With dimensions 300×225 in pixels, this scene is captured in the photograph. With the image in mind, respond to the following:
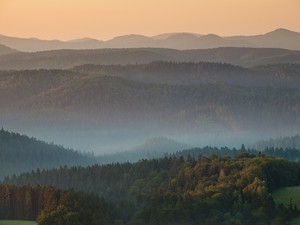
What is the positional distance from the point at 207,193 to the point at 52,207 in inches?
560

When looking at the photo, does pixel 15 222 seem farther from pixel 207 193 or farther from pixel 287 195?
pixel 287 195

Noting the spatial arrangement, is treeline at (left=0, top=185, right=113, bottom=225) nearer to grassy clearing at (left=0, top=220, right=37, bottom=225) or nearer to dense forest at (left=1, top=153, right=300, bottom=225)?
dense forest at (left=1, top=153, right=300, bottom=225)

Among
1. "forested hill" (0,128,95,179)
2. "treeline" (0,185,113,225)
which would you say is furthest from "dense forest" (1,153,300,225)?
"forested hill" (0,128,95,179)

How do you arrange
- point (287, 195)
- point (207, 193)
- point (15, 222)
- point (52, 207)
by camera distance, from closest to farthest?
point (15, 222), point (52, 207), point (287, 195), point (207, 193)

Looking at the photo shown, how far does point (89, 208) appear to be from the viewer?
260ft

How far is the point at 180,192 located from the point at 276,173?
747 centimetres

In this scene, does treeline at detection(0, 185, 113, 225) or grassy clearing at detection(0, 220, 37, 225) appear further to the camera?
grassy clearing at detection(0, 220, 37, 225)

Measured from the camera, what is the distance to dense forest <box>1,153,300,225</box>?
264 ft

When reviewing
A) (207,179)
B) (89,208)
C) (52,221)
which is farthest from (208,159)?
(52,221)

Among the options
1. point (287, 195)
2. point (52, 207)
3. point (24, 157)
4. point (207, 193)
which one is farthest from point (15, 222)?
point (24, 157)

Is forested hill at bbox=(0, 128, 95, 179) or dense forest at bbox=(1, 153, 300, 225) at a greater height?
dense forest at bbox=(1, 153, 300, 225)

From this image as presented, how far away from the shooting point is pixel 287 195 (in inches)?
3278

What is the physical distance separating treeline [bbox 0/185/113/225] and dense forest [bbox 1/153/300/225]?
0.33 m

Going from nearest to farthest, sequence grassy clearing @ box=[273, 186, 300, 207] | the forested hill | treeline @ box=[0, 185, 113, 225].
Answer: treeline @ box=[0, 185, 113, 225] < grassy clearing @ box=[273, 186, 300, 207] < the forested hill
